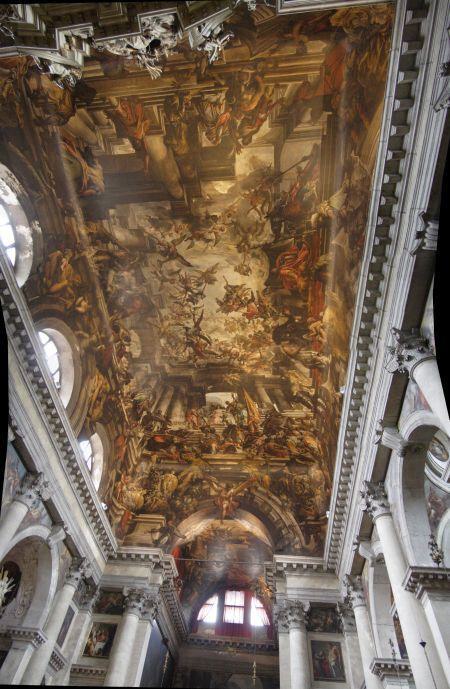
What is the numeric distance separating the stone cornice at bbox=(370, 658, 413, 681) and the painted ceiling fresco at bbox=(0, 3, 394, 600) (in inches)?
192

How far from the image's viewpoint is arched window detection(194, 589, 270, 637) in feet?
79.0

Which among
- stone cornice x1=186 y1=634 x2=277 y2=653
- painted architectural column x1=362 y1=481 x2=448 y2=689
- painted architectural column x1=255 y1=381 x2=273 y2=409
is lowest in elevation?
painted architectural column x1=362 y1=481 x2=448 y2=689

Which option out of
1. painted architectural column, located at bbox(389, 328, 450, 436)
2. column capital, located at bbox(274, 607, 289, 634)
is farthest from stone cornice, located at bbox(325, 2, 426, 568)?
column capital, located at bbox(274, 607, 289, 634)

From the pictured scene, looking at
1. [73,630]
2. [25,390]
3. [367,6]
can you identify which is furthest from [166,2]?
[73,630]

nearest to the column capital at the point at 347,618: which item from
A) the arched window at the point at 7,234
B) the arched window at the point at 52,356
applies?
the arched window at the point at 52,356

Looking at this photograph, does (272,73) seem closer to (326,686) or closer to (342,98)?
(342,98)

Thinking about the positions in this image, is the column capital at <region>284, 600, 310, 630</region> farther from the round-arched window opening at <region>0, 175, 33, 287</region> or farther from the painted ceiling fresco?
A: the round-arched window opening at <region>0, 175, 33, 287</region>

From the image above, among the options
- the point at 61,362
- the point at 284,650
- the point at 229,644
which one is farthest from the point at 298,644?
the point at 229,644

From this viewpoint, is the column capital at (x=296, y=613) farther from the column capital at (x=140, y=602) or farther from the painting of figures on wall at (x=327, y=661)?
the column capital at (x=140, y=602)

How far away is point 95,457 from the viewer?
15336 millimetres

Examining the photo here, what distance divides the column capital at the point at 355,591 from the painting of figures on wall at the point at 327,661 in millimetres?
1544

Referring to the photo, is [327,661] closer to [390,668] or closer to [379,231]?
[390,668]

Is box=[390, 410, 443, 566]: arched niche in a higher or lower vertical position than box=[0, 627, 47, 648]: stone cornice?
higher

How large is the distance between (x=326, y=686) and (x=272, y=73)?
52.3ft
